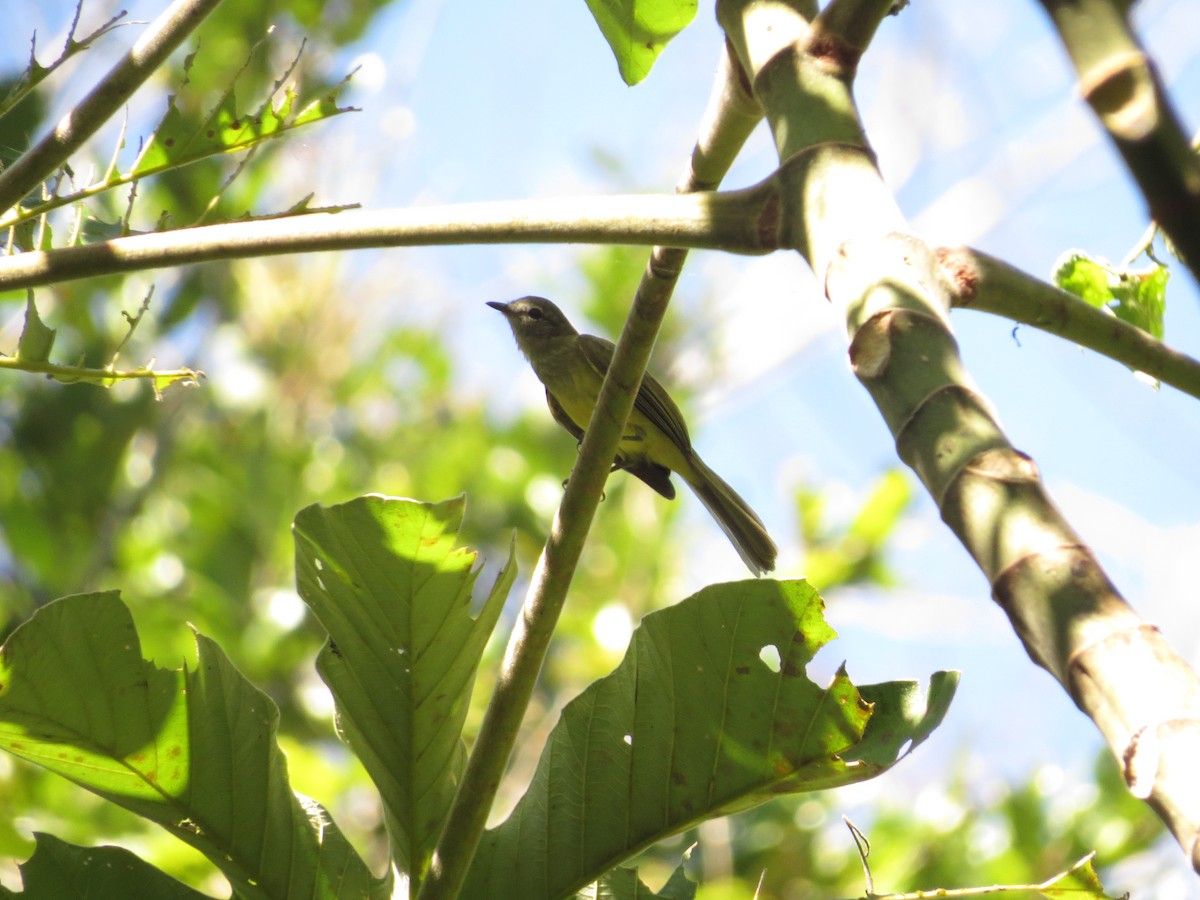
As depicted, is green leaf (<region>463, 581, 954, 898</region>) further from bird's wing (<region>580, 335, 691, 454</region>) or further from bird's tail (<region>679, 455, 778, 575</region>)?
bird's wing (<region>580, 335, 691, 454</region>)

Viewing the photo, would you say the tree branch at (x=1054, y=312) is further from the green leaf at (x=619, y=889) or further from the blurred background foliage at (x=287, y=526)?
the blurred background foliage at (x=287, y=526)

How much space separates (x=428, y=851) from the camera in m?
1.48

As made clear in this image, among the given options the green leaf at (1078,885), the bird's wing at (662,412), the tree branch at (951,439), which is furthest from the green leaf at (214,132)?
the bird's wing at (662,412)

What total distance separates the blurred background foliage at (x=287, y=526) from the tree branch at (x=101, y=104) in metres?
2.63

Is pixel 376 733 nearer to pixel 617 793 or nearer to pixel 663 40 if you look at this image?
pixel 617 793

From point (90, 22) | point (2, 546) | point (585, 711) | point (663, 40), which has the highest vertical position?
point (90, 22)

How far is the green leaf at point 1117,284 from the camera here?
183cm

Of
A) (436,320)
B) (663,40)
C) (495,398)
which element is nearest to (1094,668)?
(663,40)

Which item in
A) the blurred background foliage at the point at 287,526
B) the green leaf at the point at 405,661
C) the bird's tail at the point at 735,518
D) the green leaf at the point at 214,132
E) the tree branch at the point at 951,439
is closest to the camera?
the tree branch at the point at 951,439

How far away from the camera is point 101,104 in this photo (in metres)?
1.36

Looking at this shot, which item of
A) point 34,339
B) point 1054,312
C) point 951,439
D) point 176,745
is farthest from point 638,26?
point 951,439

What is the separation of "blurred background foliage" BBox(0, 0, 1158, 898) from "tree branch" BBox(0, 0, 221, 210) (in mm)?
2631

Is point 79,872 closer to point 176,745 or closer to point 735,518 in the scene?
point 176,745

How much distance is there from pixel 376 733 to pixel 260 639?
3.53 meters
